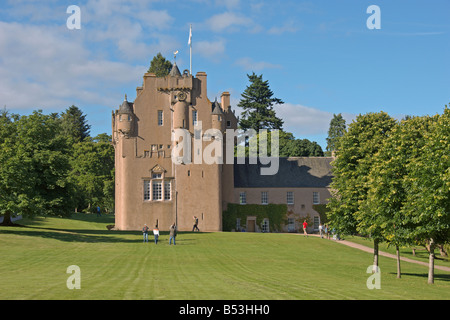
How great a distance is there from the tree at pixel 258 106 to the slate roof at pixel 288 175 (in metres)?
35.5

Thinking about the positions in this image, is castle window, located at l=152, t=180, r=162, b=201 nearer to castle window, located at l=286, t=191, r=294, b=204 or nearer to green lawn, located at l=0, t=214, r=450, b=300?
green lawn, located at l=0, t=214, r=450, b=300

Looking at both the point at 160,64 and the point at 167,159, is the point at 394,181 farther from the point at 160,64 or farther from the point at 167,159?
the point at 160,64

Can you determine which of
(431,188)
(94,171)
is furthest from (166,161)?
(431,188)

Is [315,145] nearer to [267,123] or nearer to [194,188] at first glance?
[267,123]

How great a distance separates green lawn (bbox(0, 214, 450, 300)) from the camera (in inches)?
840

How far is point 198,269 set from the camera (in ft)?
107

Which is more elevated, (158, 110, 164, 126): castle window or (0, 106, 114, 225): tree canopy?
(158, 110, 164, 126): castle window

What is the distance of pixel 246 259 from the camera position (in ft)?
136

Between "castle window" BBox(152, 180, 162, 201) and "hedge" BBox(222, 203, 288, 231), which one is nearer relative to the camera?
"castle window" BBox(152, 180, 162, 201)

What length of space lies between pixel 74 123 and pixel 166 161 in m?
59.1

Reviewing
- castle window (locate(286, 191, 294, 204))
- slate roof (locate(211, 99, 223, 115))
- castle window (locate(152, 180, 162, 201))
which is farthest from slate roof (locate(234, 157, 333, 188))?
castle window (locate(152, 180, 162, 201))

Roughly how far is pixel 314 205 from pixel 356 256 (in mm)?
27014

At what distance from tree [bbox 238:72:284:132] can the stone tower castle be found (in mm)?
44353

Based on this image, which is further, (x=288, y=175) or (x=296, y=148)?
(x=296, y=148)
